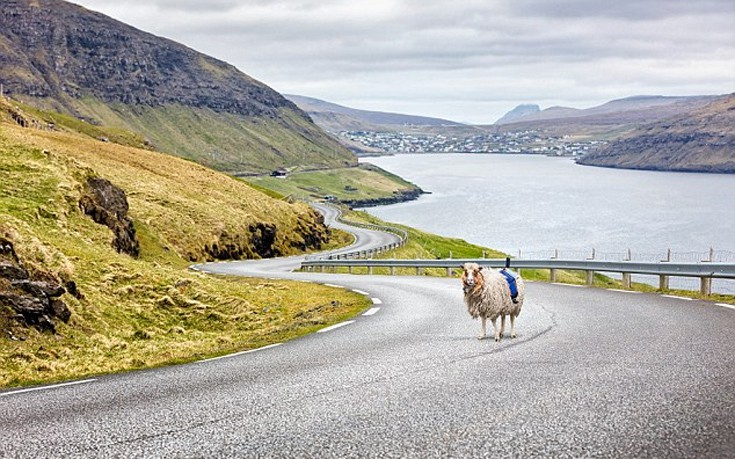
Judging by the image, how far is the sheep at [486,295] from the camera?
42.5 ft

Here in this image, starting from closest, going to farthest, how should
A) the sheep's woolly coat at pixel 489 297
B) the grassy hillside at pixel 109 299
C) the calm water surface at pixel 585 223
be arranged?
the sheep's woolly coat at pixel 489 297
the grassy hillside at pixel 109 299
the calm water surface at pixel 585 223

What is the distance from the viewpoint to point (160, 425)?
7.52 meters

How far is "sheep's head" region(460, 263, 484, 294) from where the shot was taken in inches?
506

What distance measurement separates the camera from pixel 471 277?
12.9 metres

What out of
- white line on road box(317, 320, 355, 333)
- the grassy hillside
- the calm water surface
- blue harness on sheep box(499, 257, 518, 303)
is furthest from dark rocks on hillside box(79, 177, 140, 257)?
the calm water surface

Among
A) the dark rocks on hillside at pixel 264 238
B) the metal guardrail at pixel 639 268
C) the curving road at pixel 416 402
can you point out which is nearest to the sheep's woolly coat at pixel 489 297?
the curving road at pixel 416 402

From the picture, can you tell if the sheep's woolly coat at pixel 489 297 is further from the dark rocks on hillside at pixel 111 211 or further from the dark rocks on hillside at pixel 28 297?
the dark rocks on hillside at pixel 111 211

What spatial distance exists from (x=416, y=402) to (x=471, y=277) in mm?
4955

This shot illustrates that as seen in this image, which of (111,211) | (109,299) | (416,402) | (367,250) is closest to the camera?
(416,402)

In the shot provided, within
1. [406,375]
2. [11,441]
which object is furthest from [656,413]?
[11,441]

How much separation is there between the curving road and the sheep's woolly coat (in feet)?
1.85

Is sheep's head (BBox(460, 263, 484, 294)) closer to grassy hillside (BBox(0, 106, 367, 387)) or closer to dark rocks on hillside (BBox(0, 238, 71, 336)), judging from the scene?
grassy hillside (BBox(0, 106, 367, 387))

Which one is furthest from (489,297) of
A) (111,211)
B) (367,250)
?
(367,250)

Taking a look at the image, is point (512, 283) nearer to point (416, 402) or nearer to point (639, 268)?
point (416, 402)
